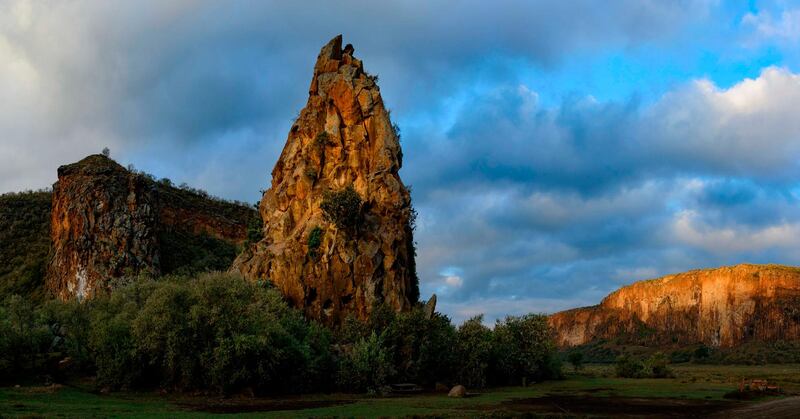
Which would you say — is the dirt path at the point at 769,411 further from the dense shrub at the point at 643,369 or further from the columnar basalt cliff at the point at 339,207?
the dense shrub at the point at 643,369

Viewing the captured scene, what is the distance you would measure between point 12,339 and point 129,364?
32.1ft

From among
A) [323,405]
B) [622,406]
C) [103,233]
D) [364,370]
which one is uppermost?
[103,233]

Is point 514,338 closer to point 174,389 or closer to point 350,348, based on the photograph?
point 350,348

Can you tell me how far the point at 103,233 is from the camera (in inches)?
3536

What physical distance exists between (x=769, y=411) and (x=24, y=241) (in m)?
107

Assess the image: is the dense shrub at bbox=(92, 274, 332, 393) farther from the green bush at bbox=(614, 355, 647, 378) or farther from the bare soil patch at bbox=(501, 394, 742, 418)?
the green bush at bbox=(614, 355, 647, 378)

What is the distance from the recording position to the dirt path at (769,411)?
3695 cm

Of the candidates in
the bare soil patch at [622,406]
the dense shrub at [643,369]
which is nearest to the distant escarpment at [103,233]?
the bare soil patch at [622,406]

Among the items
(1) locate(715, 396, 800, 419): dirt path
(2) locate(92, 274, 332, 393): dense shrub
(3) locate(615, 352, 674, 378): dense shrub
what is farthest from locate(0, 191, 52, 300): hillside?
(3) locate(615, 352, 674, 378): dense shrub

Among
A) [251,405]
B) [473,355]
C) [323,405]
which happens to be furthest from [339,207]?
[251,405]

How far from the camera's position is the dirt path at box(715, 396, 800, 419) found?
3695 cm

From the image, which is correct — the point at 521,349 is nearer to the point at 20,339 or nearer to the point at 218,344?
the point at 218,344

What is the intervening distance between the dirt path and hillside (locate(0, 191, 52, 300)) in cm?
8966

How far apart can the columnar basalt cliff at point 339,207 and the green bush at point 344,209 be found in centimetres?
26
